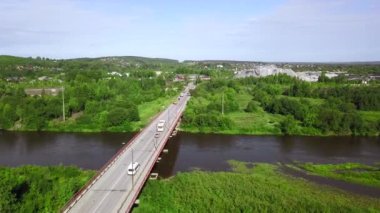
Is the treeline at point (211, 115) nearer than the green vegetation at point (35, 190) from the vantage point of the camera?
No

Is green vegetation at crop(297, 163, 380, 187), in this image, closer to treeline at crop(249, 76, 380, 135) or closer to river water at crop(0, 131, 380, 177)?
river water at crop(0, 131, 380, 177)

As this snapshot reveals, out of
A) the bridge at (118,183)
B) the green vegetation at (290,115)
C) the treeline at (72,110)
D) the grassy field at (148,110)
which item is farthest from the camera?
the grassy field at (148,110)

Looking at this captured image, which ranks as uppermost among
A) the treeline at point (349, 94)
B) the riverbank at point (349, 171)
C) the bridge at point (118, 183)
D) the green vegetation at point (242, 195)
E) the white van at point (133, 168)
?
the treeline at point (349, 94)

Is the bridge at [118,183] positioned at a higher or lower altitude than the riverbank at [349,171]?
higher

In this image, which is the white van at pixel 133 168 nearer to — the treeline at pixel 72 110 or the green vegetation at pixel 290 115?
the treeline at pixel 72 110

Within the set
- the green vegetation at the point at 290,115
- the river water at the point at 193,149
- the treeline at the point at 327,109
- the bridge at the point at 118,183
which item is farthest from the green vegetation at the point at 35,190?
the treeline at the point at 327,109

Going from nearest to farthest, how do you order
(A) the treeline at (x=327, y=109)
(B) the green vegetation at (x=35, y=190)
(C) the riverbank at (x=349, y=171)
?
(B) the green vegetation at (x=35, y=190), (C) the riverbank at (x=349, y=171), (A) the treeline at (x=327, y=109)

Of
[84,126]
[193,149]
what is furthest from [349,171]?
[84,126]

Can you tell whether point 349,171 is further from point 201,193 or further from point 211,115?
point 211,115
